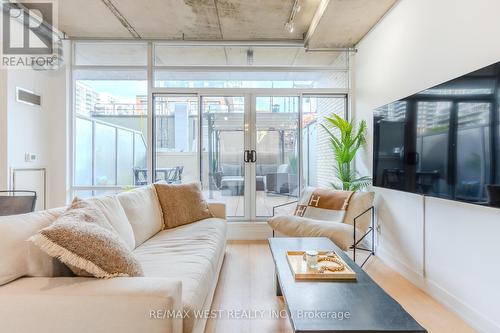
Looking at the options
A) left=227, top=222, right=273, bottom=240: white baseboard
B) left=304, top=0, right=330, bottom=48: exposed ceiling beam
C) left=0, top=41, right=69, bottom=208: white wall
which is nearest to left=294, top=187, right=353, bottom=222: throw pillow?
left=227, top=222, right=273, bottom=240: white baseboard

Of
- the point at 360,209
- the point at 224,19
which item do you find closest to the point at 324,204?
the point at 360,209

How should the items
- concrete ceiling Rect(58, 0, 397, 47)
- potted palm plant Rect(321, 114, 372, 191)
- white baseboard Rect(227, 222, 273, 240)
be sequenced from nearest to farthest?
concrete ceiling Rect(58, 0, 397, 47) < potted palm plant Rect(321, 114, 372, 191) < white baseboard Rect(227, 222, 273, 240)

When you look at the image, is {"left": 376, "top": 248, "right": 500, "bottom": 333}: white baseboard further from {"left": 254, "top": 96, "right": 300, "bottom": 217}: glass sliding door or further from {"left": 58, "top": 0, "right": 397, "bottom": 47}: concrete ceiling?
{"left": 58, "top": 0, "right": 397, "bottom": 47}: concrete ceiling

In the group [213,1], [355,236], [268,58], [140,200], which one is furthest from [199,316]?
[268,58]

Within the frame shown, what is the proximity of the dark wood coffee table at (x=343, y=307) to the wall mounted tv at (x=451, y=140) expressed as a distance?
3.09 feet

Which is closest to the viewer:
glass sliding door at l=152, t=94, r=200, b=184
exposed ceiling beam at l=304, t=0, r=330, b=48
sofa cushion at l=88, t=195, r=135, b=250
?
sofa cushion at l=88, t=195, r=135, b=250

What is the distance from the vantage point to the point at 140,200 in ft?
8.71

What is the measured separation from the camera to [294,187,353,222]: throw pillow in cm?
343

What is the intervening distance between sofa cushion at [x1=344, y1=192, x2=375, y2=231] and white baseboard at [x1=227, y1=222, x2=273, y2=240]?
1.39 metres

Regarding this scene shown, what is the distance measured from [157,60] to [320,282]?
4.10m

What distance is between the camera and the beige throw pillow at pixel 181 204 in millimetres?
3023

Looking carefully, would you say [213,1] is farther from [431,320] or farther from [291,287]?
[431,320]

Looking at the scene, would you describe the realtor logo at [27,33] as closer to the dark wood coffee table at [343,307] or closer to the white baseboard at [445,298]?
the dark wood coffee table at [343,307]

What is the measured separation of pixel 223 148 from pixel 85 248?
329 centimetres
